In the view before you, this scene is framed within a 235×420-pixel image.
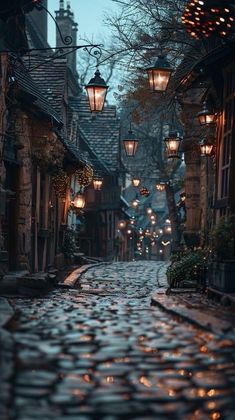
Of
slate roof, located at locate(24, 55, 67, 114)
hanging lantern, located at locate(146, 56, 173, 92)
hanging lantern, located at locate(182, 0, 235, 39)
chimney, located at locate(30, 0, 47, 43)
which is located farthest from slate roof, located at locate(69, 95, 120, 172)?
hanging lantern, located at locate(182, 0, 235, 39)

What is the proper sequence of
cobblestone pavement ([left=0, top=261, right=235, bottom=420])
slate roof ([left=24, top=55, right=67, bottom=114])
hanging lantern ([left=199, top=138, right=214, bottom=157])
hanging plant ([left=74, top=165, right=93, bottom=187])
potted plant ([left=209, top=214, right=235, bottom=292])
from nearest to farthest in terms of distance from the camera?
1. cobblestone pavement ([left=0, top=261, right=235, bottom=420])
2. potted plant ([left=209, top=214, right=235, bottom=292])
3. hanging lantern ([left=199, top=138, right=214, bottom=157])
4. slate roof ([left=24, top=55, right=67, bottom=114])
5. hanging plant ([left=74, top=165, right=93, bottom=187])

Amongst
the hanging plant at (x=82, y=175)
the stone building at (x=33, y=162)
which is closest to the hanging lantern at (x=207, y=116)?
the stone building at (x=33, y=162)

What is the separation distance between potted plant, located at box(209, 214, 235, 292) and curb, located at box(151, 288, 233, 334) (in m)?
0.78

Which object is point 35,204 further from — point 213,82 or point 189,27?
point 189,27

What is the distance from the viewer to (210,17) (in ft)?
33.4

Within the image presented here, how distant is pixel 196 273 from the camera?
43.6 feet

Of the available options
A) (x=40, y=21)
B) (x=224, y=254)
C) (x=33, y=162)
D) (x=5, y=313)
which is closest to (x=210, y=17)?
(x=224, y=254)

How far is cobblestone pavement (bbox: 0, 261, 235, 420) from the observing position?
4.42m

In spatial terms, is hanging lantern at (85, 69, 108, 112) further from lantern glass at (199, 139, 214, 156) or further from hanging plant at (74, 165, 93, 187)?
hanging plant at (74, 165, 93, 187)

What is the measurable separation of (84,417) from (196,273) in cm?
925

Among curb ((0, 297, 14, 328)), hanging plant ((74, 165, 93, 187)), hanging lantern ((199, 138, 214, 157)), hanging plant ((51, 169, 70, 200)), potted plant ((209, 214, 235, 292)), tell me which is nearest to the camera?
curb ((0, 297, 14, 328))

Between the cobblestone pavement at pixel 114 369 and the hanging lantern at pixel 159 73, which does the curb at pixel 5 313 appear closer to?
the cobblestone pavement at pixel 114 369

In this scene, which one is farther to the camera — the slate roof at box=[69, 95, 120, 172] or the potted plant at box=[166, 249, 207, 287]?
the slate roof at box=[69, 95, 120, 172]

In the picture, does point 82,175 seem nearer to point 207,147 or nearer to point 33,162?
point 33,162
